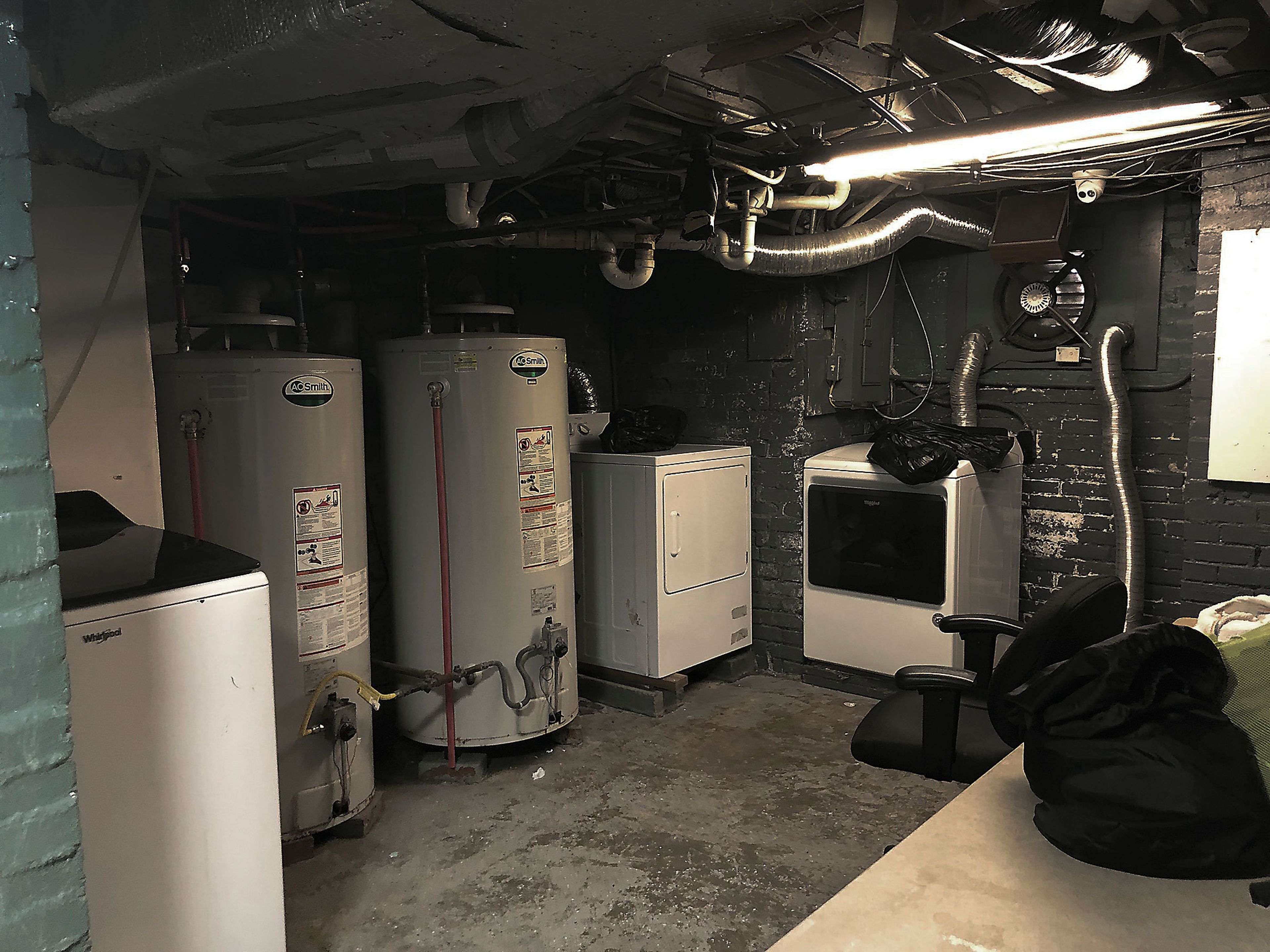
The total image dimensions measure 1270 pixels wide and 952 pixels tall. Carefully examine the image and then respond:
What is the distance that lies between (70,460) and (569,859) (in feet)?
5.92

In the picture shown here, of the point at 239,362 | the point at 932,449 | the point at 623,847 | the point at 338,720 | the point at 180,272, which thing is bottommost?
the point at 623,847

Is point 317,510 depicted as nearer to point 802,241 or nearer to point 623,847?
point 623,847

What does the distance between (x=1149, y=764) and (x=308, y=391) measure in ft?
7.81

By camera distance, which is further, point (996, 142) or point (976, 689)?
point (996, 142)

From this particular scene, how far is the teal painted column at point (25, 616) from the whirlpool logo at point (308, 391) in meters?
1.59

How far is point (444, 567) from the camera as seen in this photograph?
320 cm

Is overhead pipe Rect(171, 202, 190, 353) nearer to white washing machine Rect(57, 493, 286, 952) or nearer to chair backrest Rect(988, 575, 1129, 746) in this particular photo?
white washing machine Rect(57, 493, 286, 952)

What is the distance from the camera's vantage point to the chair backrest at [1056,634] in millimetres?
1886

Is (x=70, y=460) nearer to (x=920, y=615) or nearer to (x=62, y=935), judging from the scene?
(x=62, y=935)

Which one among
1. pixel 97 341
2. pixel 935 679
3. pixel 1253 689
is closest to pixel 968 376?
pixel 935 679

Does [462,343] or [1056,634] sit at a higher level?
[462,343]

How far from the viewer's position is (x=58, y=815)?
3.75ft

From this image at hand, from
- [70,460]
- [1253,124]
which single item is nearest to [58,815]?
[70,460]

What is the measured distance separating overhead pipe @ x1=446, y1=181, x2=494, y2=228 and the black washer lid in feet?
4.26
